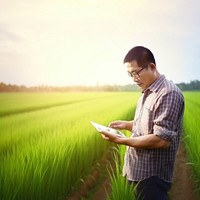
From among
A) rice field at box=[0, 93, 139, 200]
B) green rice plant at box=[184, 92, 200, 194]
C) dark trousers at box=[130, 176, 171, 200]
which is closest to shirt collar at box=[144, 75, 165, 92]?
dark trousers at box=[130, 176, 171, 200]

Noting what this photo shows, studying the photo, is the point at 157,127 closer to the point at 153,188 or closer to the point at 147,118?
the point at 147,118

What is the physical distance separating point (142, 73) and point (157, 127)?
0.22 meters

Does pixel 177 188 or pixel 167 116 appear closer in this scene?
pixel 167 116

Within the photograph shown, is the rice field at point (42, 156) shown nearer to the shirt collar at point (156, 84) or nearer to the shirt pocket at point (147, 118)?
the shirt pocket at point (147, 118)

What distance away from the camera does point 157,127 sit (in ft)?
4.46

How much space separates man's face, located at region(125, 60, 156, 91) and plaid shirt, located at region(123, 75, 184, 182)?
0.08ft

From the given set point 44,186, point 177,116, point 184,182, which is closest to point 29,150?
point 44,186

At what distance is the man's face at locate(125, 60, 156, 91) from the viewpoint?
144cm

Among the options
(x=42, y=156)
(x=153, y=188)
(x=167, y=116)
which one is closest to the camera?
(x=167, y=116)

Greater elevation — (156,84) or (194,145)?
(156,84)

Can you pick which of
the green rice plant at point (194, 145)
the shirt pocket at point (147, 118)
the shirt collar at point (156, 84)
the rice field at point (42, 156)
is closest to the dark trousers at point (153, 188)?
the shirt pocket at point (147, 118)

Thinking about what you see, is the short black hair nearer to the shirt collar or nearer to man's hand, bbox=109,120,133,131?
the shirt collar

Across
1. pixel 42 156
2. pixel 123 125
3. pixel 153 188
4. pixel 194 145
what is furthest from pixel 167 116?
pixel 194 145

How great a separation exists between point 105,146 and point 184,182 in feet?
3.17
